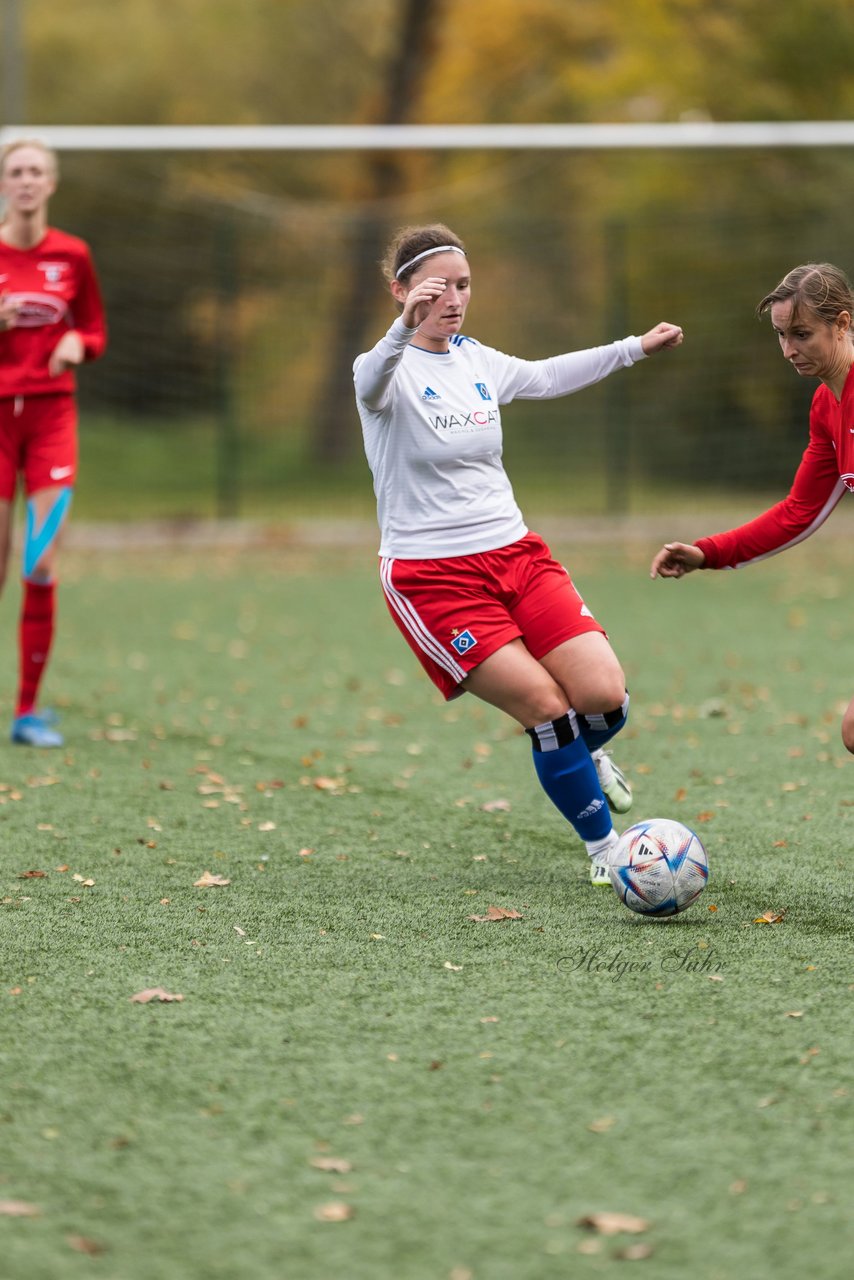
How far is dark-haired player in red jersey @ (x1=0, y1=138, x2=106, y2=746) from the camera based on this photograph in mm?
7227

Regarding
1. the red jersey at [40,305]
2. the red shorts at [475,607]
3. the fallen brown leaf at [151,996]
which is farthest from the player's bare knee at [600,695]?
the red jersey at [40,305]

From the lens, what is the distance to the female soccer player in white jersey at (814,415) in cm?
452

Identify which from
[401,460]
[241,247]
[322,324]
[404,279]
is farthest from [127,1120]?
[241,247]

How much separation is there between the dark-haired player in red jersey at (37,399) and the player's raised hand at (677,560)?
123 inches

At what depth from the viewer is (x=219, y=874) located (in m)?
5.25

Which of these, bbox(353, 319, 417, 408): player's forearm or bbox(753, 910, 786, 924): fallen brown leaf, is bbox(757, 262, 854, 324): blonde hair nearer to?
bbox(353, 319, 417, 408): player's forearm

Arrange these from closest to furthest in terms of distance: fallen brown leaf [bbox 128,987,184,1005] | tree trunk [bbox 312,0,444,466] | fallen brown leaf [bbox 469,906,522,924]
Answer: fallen brown leaf [bbox 128,987,184,1005] → fallen brown leaf [bbox 469,906,522,924] → tree trunk [bbox 312,0,444,466]

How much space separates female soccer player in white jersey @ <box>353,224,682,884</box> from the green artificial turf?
0.52m

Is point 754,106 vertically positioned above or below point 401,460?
above

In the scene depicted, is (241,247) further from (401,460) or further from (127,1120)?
Answer: (127,1120)

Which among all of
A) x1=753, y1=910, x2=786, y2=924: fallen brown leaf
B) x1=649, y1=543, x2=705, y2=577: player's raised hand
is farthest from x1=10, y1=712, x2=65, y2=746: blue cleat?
x1=753, y1=910, x2=786, y2=924: fallen brown leaf

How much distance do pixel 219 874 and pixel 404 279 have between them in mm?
1903

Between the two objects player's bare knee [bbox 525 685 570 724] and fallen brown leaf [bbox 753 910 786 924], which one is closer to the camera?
fallen brown leaf [bbox 753 910 786 924]

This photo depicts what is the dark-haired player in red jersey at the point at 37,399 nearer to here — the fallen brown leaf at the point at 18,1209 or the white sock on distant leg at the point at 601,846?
the white sock on distant leg at the point at 601,846
